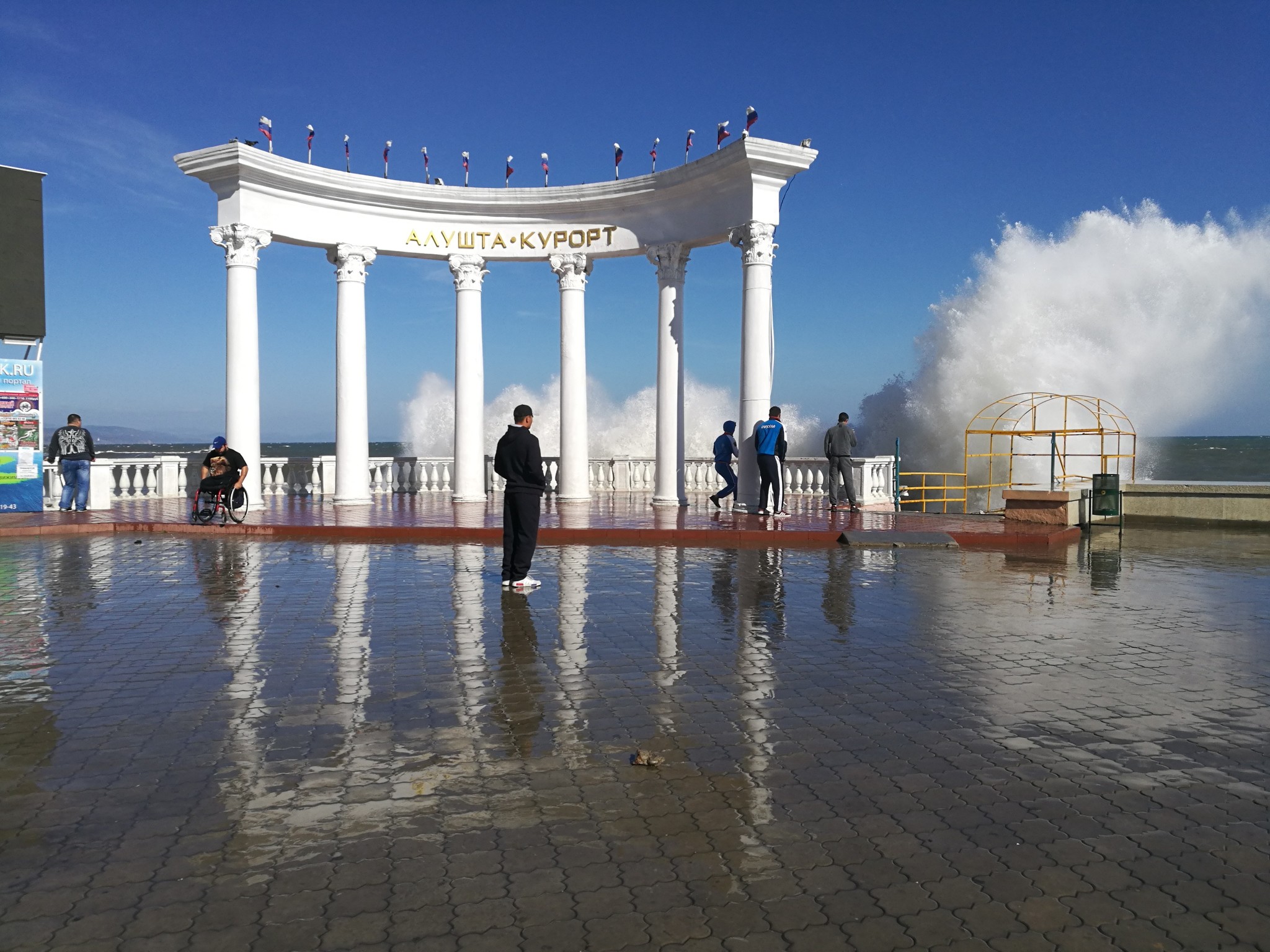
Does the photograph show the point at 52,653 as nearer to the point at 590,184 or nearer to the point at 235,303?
the point at 235,303

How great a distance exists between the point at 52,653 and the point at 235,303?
1376cm

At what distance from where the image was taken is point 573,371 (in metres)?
20.9

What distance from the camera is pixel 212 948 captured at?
286 centimetres

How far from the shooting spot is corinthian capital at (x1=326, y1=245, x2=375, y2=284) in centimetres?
2031

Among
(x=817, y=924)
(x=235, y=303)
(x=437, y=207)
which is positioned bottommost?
Result: (x=817, y=924)

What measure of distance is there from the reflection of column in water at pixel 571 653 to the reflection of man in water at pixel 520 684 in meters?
0.14

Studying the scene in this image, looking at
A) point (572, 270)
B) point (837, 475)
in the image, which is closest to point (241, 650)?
point (837, 475)

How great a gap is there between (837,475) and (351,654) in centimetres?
1341

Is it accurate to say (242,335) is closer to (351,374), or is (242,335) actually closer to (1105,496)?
(351,374)

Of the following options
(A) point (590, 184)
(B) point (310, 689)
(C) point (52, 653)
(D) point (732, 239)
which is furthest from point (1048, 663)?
(A) point (590, 184)

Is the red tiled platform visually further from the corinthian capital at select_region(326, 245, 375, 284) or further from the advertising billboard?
the corinthian capital at select_region(326, 245, 375, 284)

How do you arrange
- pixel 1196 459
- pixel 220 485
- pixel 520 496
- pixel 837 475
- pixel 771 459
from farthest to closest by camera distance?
pixel 1196 459
pixel 837 475
pixel 771 459
pixel 220 485
pixel 520 496

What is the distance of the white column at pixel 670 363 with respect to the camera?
65.3 ft

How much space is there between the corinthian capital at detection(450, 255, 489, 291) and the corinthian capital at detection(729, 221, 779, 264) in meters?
6.60
